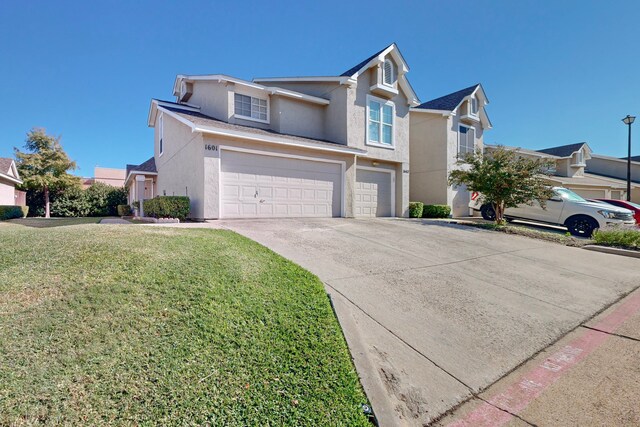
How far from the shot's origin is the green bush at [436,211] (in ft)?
53.6

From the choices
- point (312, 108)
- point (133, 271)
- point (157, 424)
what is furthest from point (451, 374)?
point (312, 108)

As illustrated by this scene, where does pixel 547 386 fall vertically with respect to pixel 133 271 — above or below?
below

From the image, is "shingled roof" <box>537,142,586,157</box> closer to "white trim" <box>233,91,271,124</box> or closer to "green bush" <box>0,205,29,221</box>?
"white trim" <box>233,91,271,124</box>

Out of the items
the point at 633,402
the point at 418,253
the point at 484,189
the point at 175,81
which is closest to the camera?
the point at 633,402

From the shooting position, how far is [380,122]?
15039mm

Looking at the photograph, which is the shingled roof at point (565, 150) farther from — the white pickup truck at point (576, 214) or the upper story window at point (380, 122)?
the upper story window at point (380, 122)

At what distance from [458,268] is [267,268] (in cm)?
392

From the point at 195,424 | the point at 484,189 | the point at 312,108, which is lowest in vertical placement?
the point at 195,424

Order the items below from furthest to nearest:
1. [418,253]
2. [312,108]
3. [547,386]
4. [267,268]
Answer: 1. [312,108]
2. [418,253]
3. [267,268]
4. [547,386]

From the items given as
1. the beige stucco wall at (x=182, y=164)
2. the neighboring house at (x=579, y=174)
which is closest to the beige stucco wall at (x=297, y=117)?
the beige stucco wall at (x=182, y=164)

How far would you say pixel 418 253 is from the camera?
697 cm

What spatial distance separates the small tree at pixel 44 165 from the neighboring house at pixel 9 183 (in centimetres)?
67

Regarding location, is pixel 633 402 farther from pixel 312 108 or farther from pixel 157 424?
pixel 312 108

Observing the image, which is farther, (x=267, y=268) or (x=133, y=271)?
(x=267, y=268)
